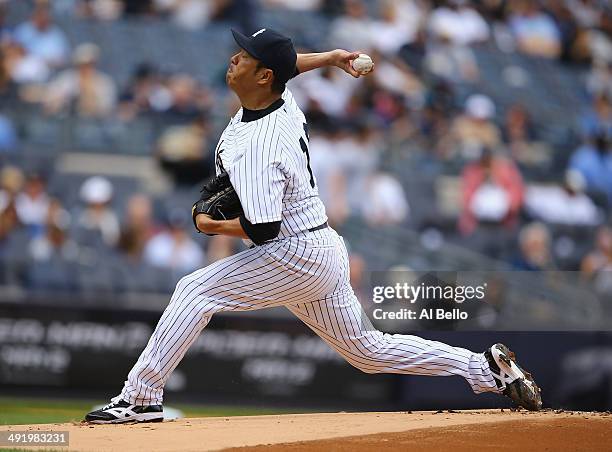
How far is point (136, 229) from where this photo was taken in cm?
933

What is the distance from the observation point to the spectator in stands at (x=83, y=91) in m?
10.4

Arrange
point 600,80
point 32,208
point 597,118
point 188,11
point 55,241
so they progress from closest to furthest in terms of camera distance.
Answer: point 55,241
point 32,208
point 597,118
point 188,11
point 600,80

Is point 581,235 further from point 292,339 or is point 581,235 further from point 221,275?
point 221,275

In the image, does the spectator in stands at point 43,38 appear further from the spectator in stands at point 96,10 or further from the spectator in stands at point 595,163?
the spectator in stands at point 595,163

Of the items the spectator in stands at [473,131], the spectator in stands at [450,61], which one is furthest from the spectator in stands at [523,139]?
the spectator in stands at [450,61]

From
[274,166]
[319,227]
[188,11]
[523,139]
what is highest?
[188,11]

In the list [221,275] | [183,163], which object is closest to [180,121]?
[183,163]

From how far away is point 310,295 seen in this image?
484 centimetres

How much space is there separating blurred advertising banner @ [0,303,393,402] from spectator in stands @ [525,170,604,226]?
11.0ft

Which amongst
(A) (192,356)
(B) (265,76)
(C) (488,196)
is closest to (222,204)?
(B) (265,76)

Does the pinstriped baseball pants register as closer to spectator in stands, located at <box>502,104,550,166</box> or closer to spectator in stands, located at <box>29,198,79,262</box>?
spectator in stands, located at <box>29,198,79,262</box>

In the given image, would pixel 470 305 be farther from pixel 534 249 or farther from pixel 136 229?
pixel 136 229

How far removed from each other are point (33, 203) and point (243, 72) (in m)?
5.49

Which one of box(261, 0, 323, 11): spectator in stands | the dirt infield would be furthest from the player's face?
box(261, 0, 323, 11): spectator in stands
